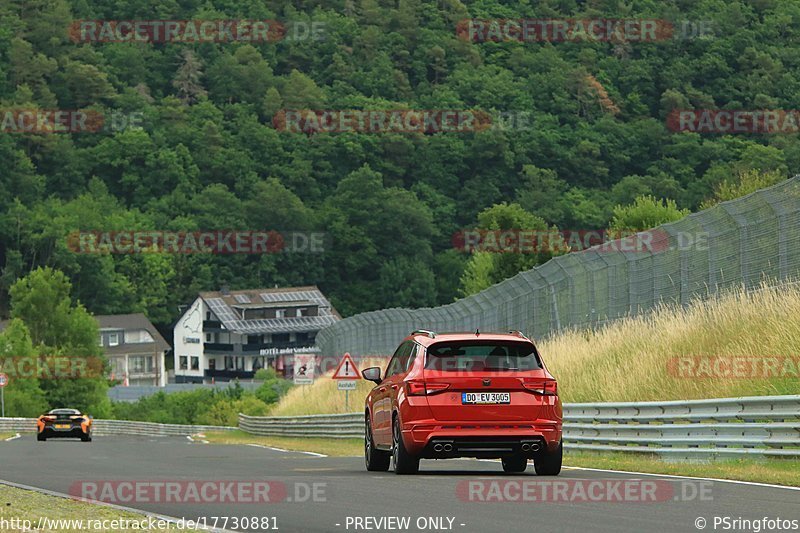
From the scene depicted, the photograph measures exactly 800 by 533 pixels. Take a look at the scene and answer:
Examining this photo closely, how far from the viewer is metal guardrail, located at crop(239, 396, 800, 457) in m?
16.4

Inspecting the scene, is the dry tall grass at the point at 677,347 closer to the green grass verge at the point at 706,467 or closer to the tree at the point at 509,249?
the green grass verge at the point at 706,467

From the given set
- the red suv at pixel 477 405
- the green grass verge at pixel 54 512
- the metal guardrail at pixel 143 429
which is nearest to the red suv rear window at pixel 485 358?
the red suv at pixel 477 405

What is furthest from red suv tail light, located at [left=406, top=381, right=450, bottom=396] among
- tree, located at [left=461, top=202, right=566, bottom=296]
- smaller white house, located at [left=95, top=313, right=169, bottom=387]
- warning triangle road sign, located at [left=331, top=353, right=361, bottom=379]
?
smaller white house, located at [left=95, top=313, right=169, bottom=387]

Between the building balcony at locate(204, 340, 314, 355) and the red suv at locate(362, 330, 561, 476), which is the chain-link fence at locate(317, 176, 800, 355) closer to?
the red suv at locate(362, 330, 561, 476)

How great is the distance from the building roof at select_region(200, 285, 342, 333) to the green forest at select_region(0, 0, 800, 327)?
23.9 ft

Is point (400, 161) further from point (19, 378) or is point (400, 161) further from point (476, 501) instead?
point (476, 501)

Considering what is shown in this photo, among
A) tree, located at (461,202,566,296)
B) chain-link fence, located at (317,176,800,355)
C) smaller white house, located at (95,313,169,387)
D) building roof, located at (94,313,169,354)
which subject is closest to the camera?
chain-link fence, located at (317,176,800,355)

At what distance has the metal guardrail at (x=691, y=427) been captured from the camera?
16.4m

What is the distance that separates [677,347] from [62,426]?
79.7 feet

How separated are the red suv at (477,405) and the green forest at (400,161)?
437ft

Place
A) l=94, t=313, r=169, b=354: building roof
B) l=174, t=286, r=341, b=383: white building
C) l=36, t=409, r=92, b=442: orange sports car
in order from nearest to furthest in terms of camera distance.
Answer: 1. l=36, t=409, r=92, b=442: orange sports car
2. l=174, t=286, r=341, b=383: white building
3. l=94, t=313, r=169, b=354: building roof

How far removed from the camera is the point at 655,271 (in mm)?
25891

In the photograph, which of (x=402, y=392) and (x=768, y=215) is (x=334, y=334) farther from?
(x=402, y=392)

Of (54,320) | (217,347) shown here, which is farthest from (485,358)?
(217,347)
